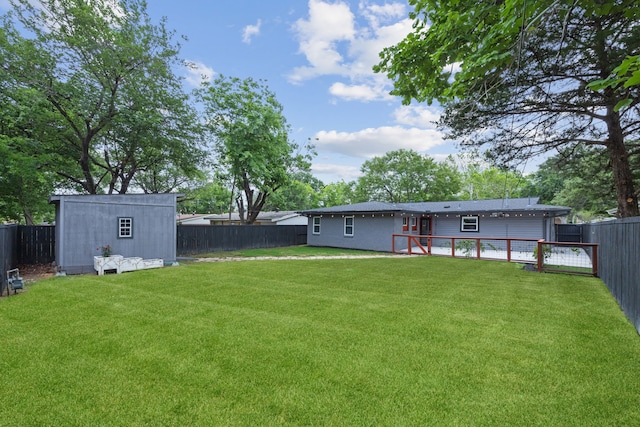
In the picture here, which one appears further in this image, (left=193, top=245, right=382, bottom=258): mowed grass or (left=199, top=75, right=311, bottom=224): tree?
(left=199, top=75, right=311, bottom=224): tree

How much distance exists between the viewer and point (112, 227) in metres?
9.54

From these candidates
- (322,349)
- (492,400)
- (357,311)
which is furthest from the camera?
(357,311)

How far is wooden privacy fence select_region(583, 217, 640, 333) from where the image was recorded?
4348mm

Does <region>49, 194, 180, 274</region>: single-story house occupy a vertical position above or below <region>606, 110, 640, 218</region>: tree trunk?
below

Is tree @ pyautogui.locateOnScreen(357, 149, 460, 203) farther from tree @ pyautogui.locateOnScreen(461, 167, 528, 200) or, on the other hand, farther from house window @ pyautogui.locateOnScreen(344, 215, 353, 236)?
house window @ pyautogui.locateOnScreen(344, 215, 353, 236)

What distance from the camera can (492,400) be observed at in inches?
100

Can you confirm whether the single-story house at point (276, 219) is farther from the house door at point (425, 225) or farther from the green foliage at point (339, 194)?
the green foliage at point (339, 194)

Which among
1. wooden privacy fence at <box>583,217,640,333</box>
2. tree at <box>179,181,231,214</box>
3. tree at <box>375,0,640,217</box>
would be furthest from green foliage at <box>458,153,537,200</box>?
wooden privacy fence at <box>583,217,640,333</box>

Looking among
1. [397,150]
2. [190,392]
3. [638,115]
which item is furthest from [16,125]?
[397,150]

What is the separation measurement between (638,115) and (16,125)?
20105 mm

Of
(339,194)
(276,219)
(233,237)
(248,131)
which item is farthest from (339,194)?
(233,237)

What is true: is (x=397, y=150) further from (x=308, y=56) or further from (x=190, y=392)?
(x=190, y=392)

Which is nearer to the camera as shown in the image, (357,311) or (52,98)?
(357,311)

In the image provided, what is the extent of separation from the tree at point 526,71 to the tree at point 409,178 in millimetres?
23730
